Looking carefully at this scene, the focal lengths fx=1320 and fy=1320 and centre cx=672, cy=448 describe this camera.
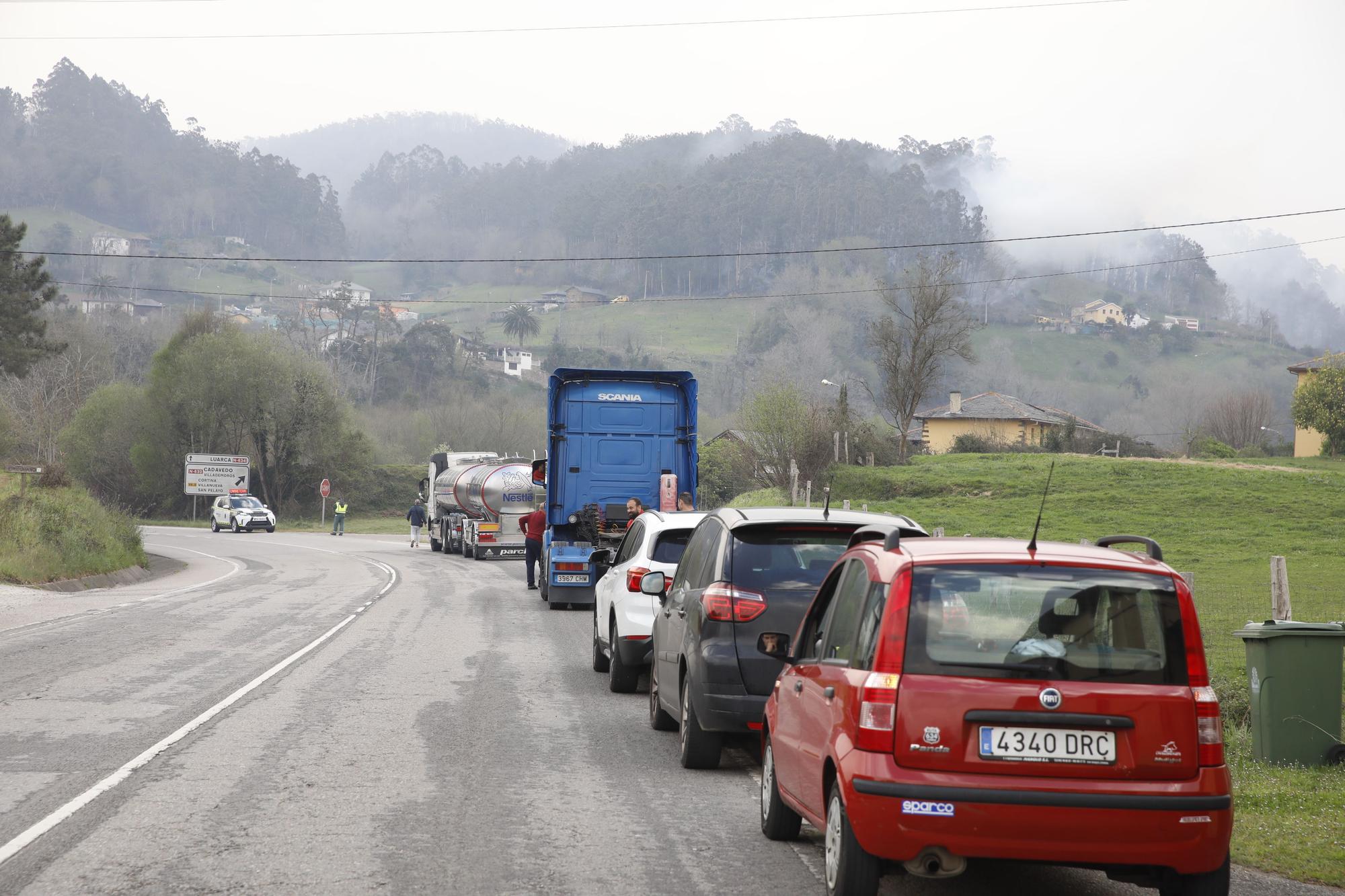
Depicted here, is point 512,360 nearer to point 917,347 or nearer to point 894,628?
point 917,347

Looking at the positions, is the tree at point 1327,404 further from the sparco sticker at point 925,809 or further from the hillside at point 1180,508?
the sparco sticker at point 925,809

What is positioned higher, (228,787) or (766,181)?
(766,181)

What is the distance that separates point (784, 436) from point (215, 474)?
128ft

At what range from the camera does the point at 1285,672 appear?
847 centimetres

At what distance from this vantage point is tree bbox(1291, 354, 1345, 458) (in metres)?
55.1

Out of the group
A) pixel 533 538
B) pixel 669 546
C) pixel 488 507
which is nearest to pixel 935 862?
pixel 669 546

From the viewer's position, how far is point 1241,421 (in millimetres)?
87000

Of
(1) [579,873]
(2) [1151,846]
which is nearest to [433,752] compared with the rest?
(1) [579,873]

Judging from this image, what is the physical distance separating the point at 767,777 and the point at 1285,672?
3.86 meters

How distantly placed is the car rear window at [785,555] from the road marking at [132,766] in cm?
385

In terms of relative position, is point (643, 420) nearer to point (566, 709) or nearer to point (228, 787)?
point (566, 709)

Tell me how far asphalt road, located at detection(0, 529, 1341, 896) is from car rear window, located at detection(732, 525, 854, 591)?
1301mm

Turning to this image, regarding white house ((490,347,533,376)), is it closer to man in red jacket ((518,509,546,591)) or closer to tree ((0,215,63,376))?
tree ((0,215,63,376))

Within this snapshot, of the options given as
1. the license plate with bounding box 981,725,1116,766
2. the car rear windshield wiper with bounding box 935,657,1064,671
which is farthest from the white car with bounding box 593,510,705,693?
the license plate with bounding box 981,725,1116,766
